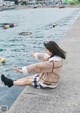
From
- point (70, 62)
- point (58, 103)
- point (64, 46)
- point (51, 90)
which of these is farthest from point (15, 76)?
point (58, 103)

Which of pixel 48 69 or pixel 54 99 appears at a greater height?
pixel 48 69

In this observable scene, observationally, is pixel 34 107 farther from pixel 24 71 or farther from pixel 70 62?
pixel 70 62

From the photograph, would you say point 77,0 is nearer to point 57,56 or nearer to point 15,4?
point 15,4

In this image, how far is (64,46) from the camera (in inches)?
465

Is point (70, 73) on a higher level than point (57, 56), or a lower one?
lower

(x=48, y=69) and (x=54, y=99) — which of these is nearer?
(x=54, y=99)

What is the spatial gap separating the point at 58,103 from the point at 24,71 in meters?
0.90

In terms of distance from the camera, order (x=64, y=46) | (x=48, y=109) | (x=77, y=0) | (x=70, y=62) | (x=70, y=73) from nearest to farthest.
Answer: (x=48, y=109) < (x=70, y=73) < (x=70, y=62) < (x=64, y=46) < (x=77, y=0)

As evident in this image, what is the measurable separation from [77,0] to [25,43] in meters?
114

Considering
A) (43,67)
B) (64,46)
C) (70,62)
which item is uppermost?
(43,67)

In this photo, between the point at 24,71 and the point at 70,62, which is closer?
the point at 24,71

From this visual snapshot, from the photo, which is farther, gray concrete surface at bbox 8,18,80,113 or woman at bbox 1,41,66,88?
woman at bbox 1,41,66,88

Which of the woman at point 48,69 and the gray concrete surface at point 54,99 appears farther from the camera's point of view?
the woman at point 48,69

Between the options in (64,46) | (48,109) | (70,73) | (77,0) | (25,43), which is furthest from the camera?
(77,0)
